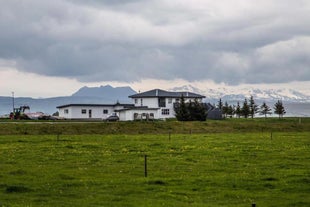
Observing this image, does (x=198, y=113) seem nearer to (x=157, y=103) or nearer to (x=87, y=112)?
(x=157, y=103)

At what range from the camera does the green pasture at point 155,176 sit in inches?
770

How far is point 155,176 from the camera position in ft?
84.4

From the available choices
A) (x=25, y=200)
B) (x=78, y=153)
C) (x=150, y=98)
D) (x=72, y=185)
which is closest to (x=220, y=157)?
Result: (x=78, y=153)

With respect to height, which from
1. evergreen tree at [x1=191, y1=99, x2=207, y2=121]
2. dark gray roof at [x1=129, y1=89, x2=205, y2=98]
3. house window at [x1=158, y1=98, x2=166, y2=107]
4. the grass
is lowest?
the grass

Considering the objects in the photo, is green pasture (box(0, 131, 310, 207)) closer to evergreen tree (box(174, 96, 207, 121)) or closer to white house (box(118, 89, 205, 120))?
evergreen tree (box(174, 96, 207, 121))

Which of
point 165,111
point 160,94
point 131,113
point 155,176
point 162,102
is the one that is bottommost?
point 155,176

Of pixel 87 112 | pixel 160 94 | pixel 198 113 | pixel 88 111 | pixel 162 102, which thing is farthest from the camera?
pixel 160 94

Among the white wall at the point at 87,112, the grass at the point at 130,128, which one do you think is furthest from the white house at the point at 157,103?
the grass at the point at 130,128

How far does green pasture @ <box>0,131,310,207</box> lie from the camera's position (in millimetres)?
19570

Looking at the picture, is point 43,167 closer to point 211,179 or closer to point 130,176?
point 130,176

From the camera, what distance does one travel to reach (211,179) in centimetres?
2442

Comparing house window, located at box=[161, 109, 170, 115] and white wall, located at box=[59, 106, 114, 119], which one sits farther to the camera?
house window, located at box=[161, 109, 170, 115]

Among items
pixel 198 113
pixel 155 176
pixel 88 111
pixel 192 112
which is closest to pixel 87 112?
pixel 88 111

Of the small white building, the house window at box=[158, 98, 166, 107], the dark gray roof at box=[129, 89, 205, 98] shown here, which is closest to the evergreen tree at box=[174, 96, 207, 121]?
the dark gray roof at box=[129, 89, 205, 98]
